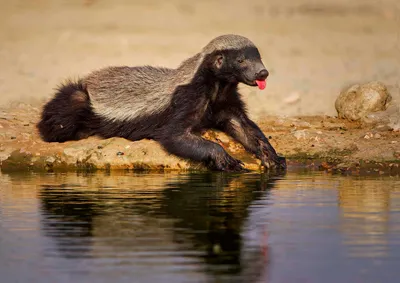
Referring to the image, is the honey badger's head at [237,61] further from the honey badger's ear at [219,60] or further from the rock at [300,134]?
the rock at [300,134]

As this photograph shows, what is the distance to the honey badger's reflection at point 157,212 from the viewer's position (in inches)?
285

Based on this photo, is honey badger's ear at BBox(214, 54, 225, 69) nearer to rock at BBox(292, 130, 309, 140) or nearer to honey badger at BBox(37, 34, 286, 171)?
honey badger at BBox(37, 34, 286, 171)

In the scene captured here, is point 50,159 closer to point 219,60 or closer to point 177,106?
point 177,106

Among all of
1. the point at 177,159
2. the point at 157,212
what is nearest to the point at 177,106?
the point at 177,159

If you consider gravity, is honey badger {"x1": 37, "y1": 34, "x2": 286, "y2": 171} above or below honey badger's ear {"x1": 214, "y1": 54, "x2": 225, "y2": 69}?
below

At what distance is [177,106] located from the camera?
1423 centimetres

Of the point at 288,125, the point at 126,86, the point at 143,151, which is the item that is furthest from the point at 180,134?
the point at 288,125

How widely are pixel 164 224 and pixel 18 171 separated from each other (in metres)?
6.25

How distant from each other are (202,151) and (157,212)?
471 cm

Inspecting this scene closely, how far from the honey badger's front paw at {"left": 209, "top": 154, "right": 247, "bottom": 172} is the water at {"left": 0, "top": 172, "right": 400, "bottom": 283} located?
1.39m

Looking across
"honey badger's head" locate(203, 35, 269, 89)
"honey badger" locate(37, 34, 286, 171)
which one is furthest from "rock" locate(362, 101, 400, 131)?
"honey badger's head" locate(203, 35, 269, 89)

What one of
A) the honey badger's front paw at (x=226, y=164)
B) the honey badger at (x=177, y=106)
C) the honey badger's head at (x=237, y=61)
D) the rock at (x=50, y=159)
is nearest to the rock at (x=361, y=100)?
the honey badger at (x=177, y=106)

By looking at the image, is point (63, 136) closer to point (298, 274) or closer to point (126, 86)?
point (126, 86)

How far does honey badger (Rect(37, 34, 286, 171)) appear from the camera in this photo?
45.1 feet
